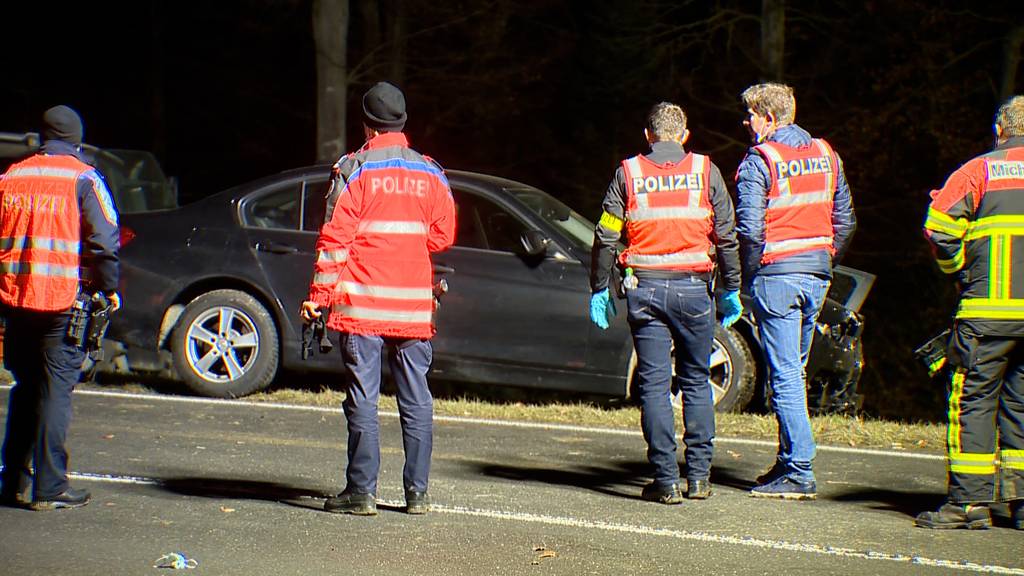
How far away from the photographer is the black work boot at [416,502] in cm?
682

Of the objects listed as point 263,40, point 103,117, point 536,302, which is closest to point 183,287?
point 536,302

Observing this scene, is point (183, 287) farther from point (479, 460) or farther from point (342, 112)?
point (342, 112)

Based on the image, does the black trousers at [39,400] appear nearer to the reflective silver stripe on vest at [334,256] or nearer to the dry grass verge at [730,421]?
the reflective silver stripe on vest at [334,256]

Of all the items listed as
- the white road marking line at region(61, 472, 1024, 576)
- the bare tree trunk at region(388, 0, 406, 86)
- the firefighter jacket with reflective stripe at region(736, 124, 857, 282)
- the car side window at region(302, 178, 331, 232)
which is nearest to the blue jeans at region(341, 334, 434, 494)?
the white road marking line at region(61, 472, 1024, 576)

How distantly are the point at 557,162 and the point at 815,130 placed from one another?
690 cm

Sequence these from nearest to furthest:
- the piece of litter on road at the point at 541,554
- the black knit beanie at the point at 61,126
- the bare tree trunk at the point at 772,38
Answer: the piece of litter on road at the point at 541,554, the black knit beanie at the point at 61,126, the bare tree trunk at the point at 772,38

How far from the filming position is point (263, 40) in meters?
34.2

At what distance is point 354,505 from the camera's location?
678 centimetres

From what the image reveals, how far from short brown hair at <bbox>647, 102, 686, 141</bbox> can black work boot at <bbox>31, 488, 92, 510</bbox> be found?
10.6 feet

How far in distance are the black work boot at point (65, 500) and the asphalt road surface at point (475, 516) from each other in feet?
0.17

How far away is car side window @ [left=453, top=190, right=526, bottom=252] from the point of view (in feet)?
34.6

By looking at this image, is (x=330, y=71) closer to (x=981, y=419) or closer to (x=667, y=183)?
(x=667, y=183)

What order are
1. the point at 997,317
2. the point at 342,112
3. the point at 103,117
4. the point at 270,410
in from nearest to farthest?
the point at 997,317
the point at 270,410
the point at 342,112
the point at 103,117

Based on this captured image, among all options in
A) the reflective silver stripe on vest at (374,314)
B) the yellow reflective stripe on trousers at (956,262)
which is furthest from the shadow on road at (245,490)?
the yellow reflective stripe on trousers at (956,262)
